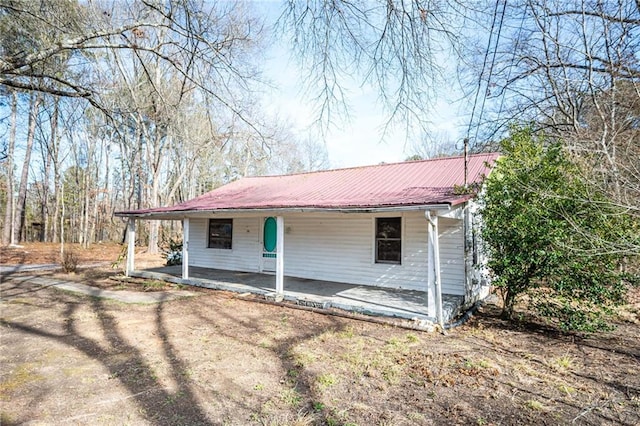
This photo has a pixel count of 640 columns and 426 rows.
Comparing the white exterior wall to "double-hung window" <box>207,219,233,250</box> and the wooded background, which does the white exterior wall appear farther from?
the wooded background

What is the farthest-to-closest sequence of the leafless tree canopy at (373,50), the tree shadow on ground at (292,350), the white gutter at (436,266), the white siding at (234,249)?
the white siding at (234,249) < the white gutter at (436,266) < the tree shadow on ground at (292,350) < the leafless tree canopy at (373,50)

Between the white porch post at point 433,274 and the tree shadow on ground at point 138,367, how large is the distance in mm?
4150

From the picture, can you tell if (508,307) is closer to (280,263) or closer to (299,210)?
(299,210)

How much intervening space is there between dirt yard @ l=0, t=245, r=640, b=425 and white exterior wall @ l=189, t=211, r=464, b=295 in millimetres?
1963

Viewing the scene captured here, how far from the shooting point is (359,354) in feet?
15.8

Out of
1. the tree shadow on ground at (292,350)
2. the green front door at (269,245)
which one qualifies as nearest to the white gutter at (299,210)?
the tree shadow on ground at (292,350)

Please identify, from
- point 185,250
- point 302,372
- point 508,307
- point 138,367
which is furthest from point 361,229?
point 138,367

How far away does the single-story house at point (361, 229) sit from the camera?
7110 millimetres

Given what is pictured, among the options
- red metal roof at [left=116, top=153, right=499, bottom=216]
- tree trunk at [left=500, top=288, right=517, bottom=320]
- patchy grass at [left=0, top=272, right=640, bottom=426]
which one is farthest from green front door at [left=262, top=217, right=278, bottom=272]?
tree trunk at [left=500, top=288, right=517, bottom=320]

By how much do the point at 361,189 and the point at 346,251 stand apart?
1.80 metres

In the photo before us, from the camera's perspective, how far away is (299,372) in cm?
417

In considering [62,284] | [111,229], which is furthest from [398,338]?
[111,229]

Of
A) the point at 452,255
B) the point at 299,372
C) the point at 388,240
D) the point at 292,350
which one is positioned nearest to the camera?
the point at 299,372

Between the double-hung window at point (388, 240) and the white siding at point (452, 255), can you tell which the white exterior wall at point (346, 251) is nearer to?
the white siding at point (452, 255)
